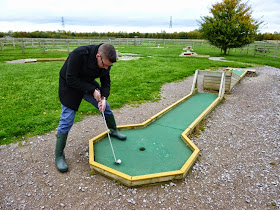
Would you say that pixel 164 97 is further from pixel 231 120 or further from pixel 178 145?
pixel 178 145

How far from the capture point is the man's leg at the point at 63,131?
9.08ft

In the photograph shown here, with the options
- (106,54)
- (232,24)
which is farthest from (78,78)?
(232,24)

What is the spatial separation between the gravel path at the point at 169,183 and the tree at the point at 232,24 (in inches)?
562

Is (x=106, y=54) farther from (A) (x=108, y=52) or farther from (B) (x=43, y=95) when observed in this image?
(B) (x=43, y=95)

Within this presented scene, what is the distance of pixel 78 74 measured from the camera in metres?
2.61

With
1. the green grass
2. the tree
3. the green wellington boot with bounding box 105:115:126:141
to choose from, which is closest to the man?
the green wellington boot with bounding box 105:115:126:141

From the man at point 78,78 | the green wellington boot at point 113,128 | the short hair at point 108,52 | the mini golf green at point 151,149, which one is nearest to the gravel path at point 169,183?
the mini golf green at point 151,149

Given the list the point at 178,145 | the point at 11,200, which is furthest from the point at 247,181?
the point at 11,200

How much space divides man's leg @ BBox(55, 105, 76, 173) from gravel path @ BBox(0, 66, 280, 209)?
13cm

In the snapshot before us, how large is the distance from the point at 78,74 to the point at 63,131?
876 mm

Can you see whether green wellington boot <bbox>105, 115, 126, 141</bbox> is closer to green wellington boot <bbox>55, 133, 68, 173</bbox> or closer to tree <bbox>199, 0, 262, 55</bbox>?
green wellington boot <bbox>55, 133, 68, 173</bbox>

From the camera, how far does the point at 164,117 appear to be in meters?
4.54

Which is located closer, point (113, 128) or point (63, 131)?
point (63, 131)

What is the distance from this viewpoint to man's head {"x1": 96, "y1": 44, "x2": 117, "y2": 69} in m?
2.41
